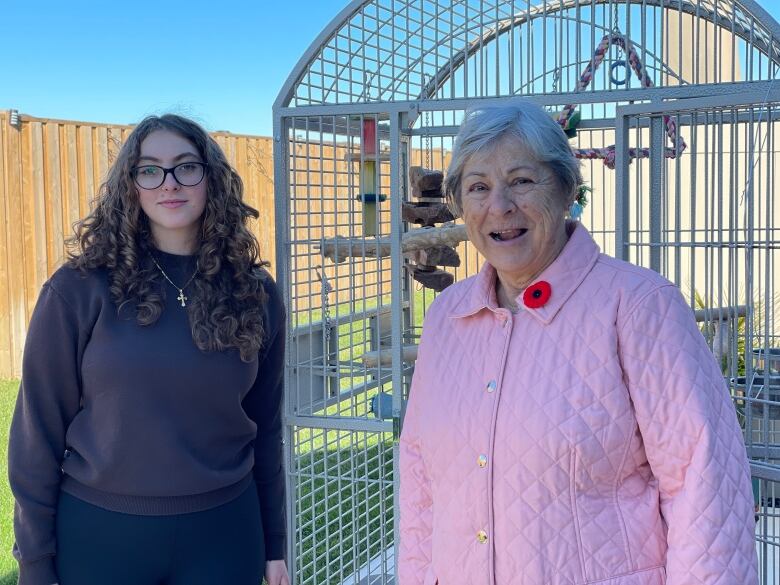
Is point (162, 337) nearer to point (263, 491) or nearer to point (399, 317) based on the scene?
point (263, 491)

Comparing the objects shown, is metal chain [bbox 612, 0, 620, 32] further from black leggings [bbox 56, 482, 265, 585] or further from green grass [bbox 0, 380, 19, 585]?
green grass [bbox 0, 380, 19, 585]

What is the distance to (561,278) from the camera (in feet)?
4.05

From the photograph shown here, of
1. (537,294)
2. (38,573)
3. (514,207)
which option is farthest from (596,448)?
(38,573)

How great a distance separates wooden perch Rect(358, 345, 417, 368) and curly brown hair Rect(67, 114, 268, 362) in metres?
0.75

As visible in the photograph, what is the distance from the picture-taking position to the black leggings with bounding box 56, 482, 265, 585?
1627 millimetres

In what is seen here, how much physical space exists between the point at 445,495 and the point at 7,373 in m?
6.77

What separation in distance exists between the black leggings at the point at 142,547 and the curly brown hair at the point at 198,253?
0.35 m

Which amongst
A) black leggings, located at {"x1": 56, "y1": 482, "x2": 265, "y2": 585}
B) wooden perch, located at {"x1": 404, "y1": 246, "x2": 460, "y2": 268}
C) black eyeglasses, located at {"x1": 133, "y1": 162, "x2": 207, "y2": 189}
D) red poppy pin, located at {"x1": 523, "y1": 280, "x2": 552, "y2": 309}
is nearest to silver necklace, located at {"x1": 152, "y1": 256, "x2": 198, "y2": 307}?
black eyeglasses, located at {"x1": 133, "y1": 162, "x2": 207, "y2": 189}

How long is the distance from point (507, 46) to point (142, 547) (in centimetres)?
166

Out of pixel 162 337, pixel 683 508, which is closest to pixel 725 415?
pixel 683 508

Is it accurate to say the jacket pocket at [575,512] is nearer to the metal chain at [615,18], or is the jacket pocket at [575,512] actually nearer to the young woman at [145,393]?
the young woman at [145,393]

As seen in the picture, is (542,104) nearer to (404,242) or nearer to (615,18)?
(615,18)

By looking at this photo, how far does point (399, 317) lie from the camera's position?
2.46 metres

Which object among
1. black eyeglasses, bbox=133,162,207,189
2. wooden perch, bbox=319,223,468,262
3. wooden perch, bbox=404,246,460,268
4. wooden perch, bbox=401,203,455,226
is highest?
black eyeglasses, bbox=133,162,207,189
